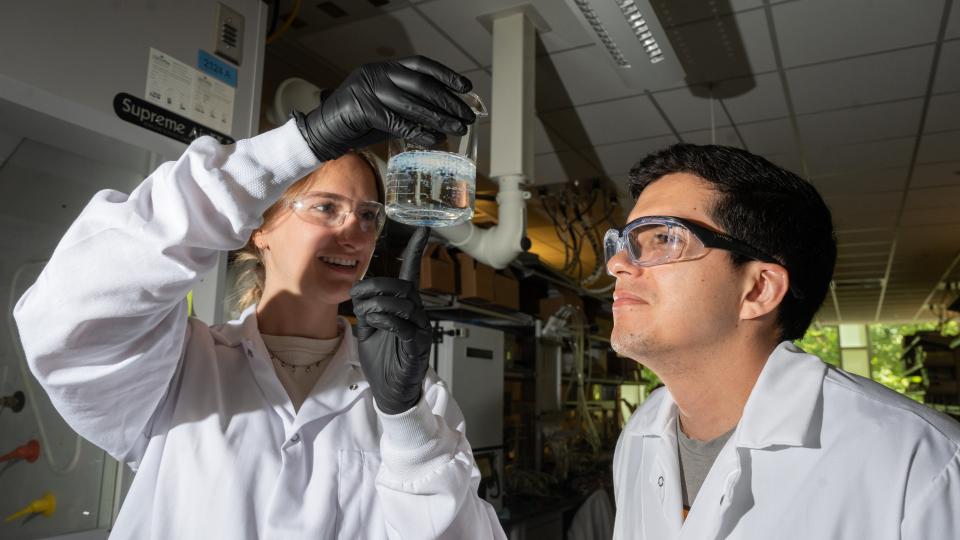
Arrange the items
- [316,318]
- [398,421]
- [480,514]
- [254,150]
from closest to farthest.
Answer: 1. [254,150]
2. [398,421]
3. [480,514]
4. [316,318]

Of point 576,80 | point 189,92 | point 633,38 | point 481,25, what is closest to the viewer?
point 189,92

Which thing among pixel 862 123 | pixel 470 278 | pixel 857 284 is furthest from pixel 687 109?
pixel 857 284

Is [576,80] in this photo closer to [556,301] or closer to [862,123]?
[556,301]

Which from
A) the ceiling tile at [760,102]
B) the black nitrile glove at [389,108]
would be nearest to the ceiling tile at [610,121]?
the ceiling tile at [760,102]

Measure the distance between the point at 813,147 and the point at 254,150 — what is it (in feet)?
15.5

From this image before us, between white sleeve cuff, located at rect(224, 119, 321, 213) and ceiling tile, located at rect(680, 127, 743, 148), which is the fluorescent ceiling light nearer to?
ceiling tile, located at rect(680, 127, 743, 148)

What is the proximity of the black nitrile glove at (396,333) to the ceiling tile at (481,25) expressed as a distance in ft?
6.96

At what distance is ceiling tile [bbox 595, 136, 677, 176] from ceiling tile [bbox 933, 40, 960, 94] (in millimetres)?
1552

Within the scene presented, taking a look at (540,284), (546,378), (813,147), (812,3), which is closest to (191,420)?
(812,3)

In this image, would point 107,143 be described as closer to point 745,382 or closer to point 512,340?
point 745,382

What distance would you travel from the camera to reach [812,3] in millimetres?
3023

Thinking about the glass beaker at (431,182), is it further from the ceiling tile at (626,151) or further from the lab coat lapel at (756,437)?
the ceiling tile at (626,151)

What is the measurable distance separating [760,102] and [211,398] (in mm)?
3817

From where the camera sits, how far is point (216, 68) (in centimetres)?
188
